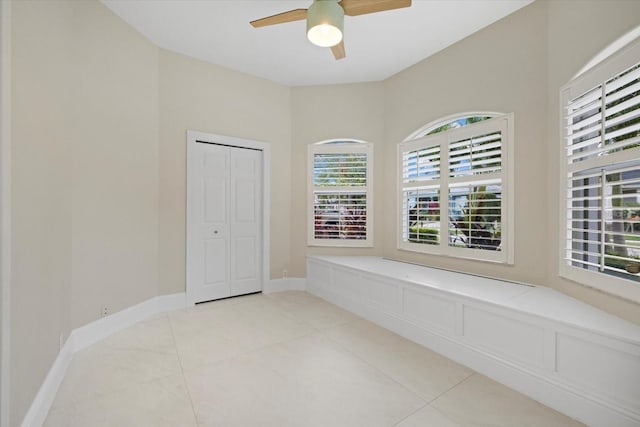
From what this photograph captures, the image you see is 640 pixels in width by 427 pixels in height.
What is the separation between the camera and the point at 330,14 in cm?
214

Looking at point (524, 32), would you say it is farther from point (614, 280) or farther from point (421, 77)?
point (614, 280)

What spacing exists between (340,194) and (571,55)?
290 cm

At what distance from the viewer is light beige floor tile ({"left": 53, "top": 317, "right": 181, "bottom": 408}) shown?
2.06 meters

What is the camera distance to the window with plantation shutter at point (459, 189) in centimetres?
294

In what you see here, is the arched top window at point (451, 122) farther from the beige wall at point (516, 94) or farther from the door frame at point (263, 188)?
the door frame at point (263, 188)

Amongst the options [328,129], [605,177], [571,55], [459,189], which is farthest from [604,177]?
[328,129]

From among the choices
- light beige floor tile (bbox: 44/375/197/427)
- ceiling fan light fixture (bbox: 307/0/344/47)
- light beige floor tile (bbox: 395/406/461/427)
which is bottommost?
light beige floor tile (bbox: 395/406/461/427)

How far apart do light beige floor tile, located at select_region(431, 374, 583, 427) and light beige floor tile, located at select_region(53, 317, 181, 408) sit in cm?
204

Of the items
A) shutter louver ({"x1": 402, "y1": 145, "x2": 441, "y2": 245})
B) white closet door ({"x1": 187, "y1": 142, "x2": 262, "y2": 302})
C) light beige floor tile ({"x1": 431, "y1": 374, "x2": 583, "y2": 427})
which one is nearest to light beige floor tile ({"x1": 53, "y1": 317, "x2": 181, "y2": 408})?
white closet door ({"x1": 187, "y1": 142, "x2": 262, "y2": 302})

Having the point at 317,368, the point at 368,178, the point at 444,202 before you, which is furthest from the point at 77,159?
the point at 444,202

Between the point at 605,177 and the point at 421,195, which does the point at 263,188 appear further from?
the point at 605,177

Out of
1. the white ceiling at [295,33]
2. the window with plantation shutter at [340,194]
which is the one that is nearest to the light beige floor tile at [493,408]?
the window with plantation shutter at [340,194]

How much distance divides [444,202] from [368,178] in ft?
4.01

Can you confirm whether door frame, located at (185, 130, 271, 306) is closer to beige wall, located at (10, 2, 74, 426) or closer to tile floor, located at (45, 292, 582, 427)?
tile floor, located at (45, 292, 582, 427)
